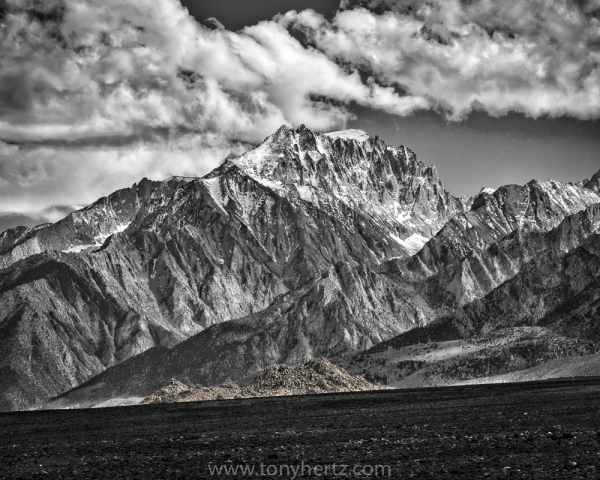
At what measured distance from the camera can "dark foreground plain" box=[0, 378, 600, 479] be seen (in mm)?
45656

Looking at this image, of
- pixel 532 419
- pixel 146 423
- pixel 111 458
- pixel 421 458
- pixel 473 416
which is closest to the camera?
pixel 421 458

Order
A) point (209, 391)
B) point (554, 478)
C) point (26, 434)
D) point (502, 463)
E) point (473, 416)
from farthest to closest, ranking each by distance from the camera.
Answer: point (209, 391)
point (26, 434)
point (473, 416)
point (502, 463)
point (554, 478)

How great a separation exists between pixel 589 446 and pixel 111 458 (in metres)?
30.5

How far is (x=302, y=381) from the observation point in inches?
7200

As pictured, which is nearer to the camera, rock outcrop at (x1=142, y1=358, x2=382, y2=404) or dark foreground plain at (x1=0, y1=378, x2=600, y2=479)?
dark foreground plain at (x1=0, y1=378, x2=600, y2=479)

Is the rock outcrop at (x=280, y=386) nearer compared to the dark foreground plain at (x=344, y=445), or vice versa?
the dark foreground plain at (x=344, y=445)

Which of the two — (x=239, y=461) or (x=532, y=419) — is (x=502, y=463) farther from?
(x=532, y=419)

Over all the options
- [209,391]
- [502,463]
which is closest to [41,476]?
[502,463]

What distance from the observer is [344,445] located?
189 feet

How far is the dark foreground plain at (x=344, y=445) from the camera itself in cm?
4566

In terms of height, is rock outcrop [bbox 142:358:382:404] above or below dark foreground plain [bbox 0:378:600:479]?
above

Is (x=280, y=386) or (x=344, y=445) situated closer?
(x=344, y=445)

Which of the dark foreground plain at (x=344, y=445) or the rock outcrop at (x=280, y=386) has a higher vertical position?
the rock outcrop at (x=280, y=386)

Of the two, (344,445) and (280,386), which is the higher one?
(280,386)
